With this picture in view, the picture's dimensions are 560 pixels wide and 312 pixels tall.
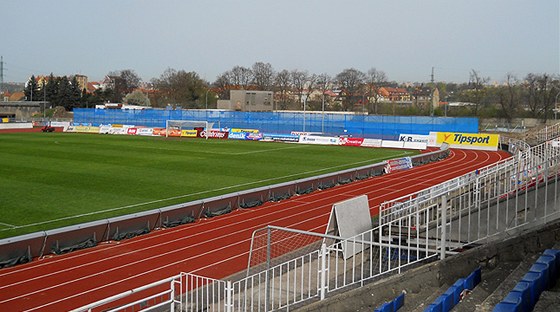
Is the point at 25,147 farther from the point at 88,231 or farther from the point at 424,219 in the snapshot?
the point at 424,219

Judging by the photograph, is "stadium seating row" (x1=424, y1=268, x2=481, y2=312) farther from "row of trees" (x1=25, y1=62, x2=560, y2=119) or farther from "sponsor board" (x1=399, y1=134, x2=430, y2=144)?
"row of trees" (x1=25, y1=62, x2=560, y2=119)

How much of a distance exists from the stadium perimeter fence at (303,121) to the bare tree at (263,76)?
218 feet

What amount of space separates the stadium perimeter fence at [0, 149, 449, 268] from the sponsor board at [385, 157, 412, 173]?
9.01 metres

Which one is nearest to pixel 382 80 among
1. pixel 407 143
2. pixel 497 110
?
pixel 497 110

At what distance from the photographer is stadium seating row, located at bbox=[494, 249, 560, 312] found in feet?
19.1

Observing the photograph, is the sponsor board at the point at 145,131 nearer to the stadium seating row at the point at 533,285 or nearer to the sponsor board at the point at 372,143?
the sponsor board at the point at 372,143

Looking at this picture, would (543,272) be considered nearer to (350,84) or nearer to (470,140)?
(470,140)

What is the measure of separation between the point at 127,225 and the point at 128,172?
14.3m

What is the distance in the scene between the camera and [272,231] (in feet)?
53.9

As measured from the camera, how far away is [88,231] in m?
16.5

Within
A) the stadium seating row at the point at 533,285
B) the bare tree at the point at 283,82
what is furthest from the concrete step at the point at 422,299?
the bare tree at the point at 283,82

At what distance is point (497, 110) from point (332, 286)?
83348 mm

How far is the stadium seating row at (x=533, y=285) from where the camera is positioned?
5.83 meters

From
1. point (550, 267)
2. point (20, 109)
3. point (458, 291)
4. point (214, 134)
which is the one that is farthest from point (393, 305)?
point (20, 109)
